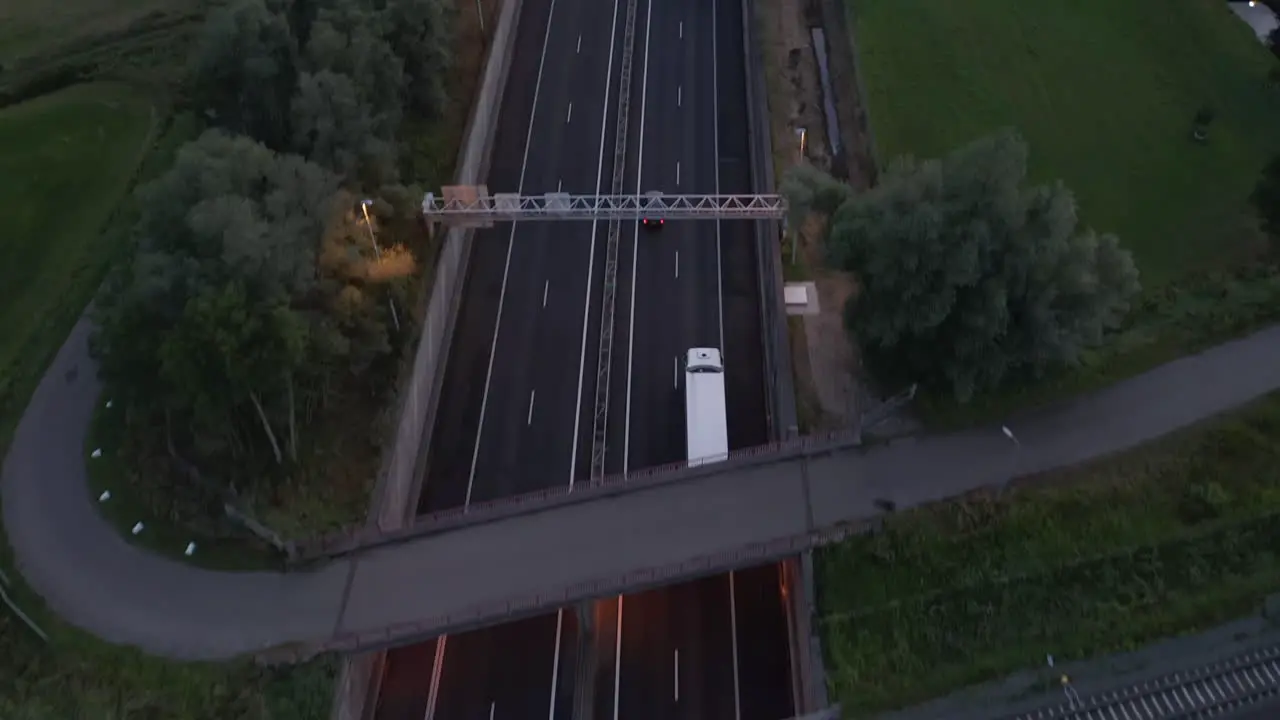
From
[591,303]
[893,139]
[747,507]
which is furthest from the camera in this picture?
[893,139]

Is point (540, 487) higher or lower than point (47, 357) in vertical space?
lower

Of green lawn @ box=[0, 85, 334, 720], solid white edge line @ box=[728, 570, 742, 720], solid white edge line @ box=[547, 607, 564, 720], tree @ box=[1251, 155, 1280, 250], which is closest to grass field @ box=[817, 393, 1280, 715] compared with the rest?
solid white edge line @ box=[728, 570, 742, 720]

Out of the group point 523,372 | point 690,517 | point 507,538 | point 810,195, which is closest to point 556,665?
point 507,538

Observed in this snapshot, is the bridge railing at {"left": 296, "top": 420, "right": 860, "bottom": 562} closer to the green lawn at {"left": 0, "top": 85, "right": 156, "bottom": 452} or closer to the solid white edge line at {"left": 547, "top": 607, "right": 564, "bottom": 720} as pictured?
the solid white edge line at {"left": 547, "top": 607, "right": 564, "bottom": 720}

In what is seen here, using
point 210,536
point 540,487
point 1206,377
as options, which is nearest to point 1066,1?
point 1206,377

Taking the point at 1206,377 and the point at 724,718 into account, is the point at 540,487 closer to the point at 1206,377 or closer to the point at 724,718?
the point at 724,718

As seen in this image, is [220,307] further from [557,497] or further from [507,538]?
[557,497]

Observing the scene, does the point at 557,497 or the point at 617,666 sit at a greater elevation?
the point at 557,497
